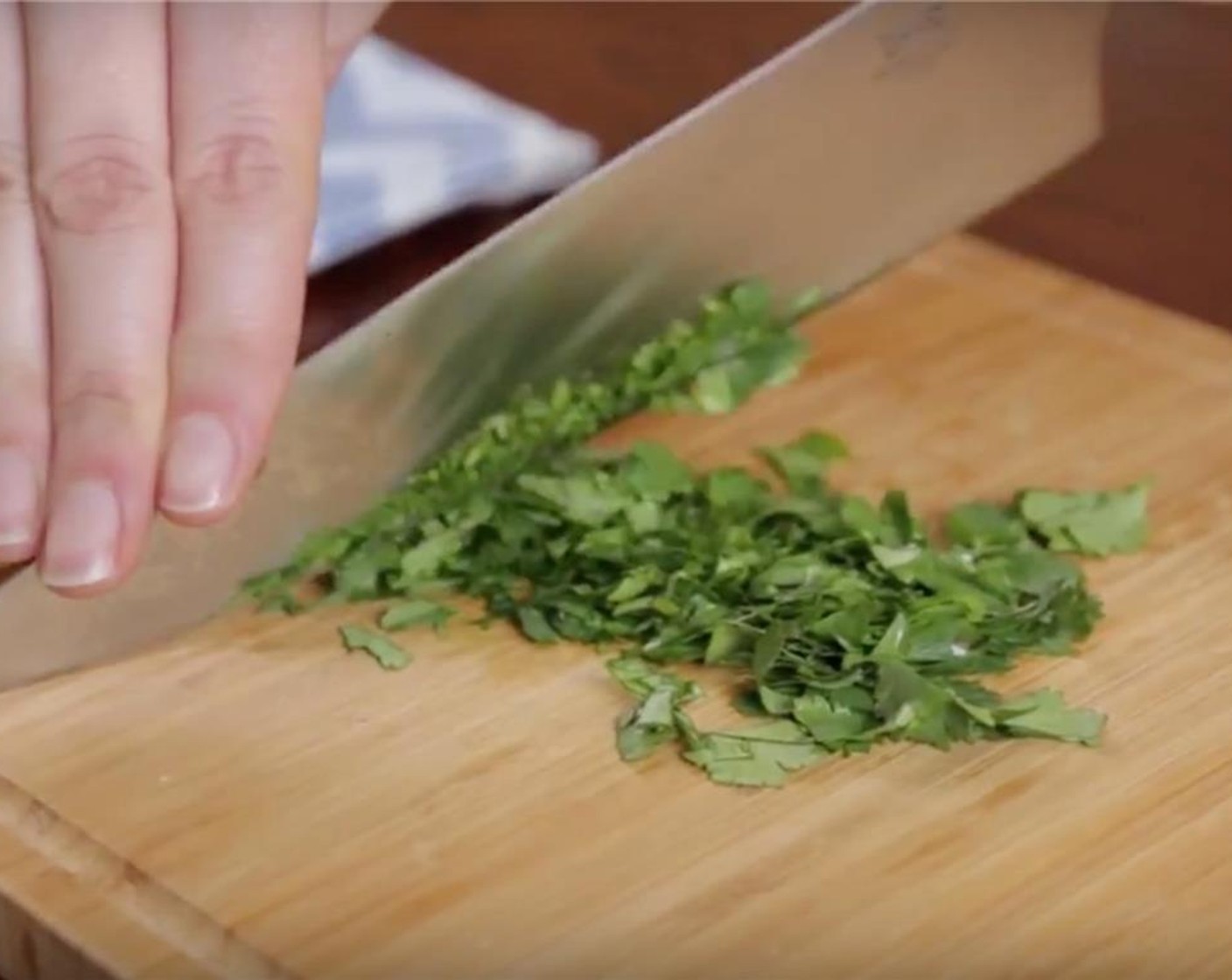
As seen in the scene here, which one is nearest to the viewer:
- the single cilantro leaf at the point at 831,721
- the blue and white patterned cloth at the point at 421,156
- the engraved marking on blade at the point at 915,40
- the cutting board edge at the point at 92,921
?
the cutting board edge at the point at 92,921

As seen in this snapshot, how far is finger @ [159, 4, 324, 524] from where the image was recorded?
36.8 inches

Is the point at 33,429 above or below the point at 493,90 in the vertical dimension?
above

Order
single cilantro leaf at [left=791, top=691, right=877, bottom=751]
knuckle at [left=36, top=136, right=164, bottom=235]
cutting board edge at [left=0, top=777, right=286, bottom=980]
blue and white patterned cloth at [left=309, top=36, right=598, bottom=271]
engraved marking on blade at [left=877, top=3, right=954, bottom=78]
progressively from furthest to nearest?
blue and white patterned cloth at [left=309, top=36, right=598, bottom=271], engraved marking on blade at [left=877, top=3, right=954, bottom=78], knuckle at [left=36, top=136, right=164, bottom=235], single cilantro leaf at [left=791, top=691, right=877, bottom=751], cutting board edge at [left=0, top=777, right=286, bottom=980]

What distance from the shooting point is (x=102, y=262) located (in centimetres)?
102

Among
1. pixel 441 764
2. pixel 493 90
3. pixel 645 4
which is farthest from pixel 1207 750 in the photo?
pixel 645 4

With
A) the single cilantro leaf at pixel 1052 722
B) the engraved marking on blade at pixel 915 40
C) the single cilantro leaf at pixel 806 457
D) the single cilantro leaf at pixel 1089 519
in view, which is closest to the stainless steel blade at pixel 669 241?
the engraved marking on blade at pixel 915 40

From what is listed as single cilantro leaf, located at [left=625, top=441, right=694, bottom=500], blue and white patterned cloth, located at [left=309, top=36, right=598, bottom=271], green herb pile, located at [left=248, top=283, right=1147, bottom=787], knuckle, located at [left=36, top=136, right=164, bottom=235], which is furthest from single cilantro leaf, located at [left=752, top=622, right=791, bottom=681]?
blue and white patterned cloth, located at [left=309, top=36, right=598, bottom=271]

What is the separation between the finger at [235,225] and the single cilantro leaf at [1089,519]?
0.37 metres

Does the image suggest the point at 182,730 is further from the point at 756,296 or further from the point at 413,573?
the point at 756,296

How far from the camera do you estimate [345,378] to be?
104 centimetres

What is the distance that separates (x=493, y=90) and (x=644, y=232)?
56cm

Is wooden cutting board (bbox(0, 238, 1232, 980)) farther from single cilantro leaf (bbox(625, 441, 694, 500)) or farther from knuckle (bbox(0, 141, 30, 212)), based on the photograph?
knuckle (bbox(0, 141, 30, 212))

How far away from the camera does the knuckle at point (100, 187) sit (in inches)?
40.6

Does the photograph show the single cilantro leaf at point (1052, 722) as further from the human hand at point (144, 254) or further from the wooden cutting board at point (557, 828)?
the human hand at point (144, 254)
